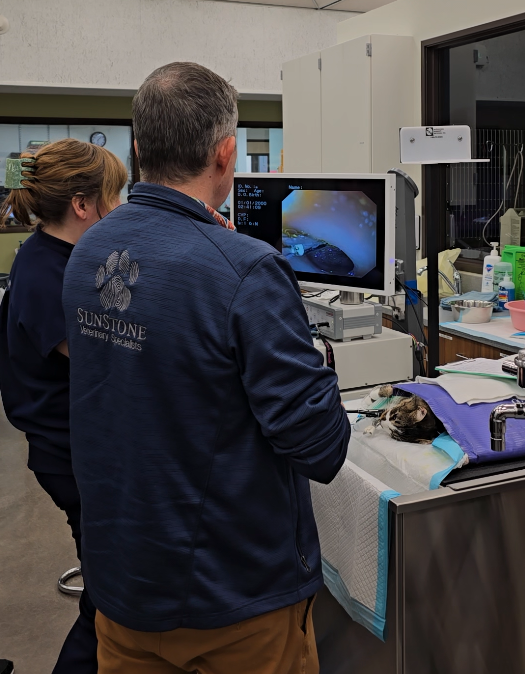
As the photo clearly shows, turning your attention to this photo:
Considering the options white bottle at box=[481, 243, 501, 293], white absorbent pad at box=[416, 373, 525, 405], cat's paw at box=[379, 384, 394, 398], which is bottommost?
cat's paw at box=[379, 384, 394, 398]

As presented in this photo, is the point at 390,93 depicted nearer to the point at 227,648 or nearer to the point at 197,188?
the point at 197,188

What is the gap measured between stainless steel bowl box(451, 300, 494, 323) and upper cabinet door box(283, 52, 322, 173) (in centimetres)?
169

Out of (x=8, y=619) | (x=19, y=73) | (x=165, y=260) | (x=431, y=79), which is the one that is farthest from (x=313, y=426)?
(x=19, y=73)

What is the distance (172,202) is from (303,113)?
3.77 meters

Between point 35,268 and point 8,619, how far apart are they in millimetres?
1489

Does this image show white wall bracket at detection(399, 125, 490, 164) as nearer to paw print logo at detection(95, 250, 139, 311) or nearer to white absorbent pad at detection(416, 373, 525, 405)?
white absorbent pad at detection(416, 373, 525, 405)

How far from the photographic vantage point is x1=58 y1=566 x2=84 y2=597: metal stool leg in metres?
2.66

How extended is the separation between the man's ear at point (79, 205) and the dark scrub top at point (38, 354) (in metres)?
0.09

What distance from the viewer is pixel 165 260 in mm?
1014

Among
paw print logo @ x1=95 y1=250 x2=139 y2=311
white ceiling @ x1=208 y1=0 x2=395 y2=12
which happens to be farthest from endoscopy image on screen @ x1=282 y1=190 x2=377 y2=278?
white ceiling @ x1=208 y1=0 x2=395 y2=12

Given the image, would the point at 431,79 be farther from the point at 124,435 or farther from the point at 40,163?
the point at 124,435

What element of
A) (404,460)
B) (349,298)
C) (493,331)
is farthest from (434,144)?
(493,331)

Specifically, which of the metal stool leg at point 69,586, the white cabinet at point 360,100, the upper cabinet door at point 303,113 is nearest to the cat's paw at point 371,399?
the metal stool leg at point 69,586

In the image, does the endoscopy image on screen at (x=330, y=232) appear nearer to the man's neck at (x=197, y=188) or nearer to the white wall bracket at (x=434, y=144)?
the white wall bracket at (x=434, y=144)
